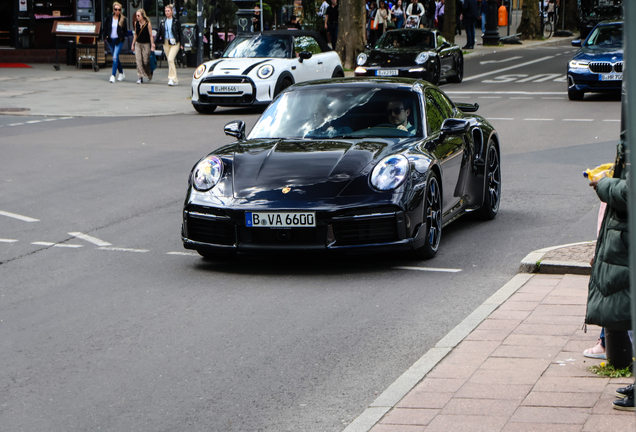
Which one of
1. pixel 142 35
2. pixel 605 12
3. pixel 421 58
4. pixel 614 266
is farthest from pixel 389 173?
pixel 605 12

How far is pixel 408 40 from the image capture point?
86.6 ft

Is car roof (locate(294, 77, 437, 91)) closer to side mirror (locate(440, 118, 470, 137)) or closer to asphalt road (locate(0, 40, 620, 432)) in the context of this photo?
side mirror (locate(440, 118, 470, 137))

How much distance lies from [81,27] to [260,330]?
1029 inches

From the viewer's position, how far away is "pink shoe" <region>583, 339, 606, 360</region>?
4.98 m

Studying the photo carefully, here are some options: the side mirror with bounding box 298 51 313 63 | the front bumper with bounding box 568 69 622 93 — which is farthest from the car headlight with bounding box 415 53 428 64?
the front bumper with bounding box 568 69 622 93

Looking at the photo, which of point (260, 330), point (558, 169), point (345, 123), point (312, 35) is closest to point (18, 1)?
point (312, 35)

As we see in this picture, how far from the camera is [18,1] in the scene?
3347cm

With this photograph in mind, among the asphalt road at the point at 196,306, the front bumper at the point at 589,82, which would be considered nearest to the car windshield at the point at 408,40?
the front bumper at the point at 589,82

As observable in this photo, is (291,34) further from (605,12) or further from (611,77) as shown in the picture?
(605,12)

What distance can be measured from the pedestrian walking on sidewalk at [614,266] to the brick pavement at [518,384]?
23cm

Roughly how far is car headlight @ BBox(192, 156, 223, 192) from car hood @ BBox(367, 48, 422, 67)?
17.9 metres

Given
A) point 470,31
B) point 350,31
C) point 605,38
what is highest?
point 470,31

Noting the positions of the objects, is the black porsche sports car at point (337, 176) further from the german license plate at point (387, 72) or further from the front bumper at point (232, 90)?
the german license plate at point (387, 72)

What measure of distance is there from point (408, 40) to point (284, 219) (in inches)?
787
